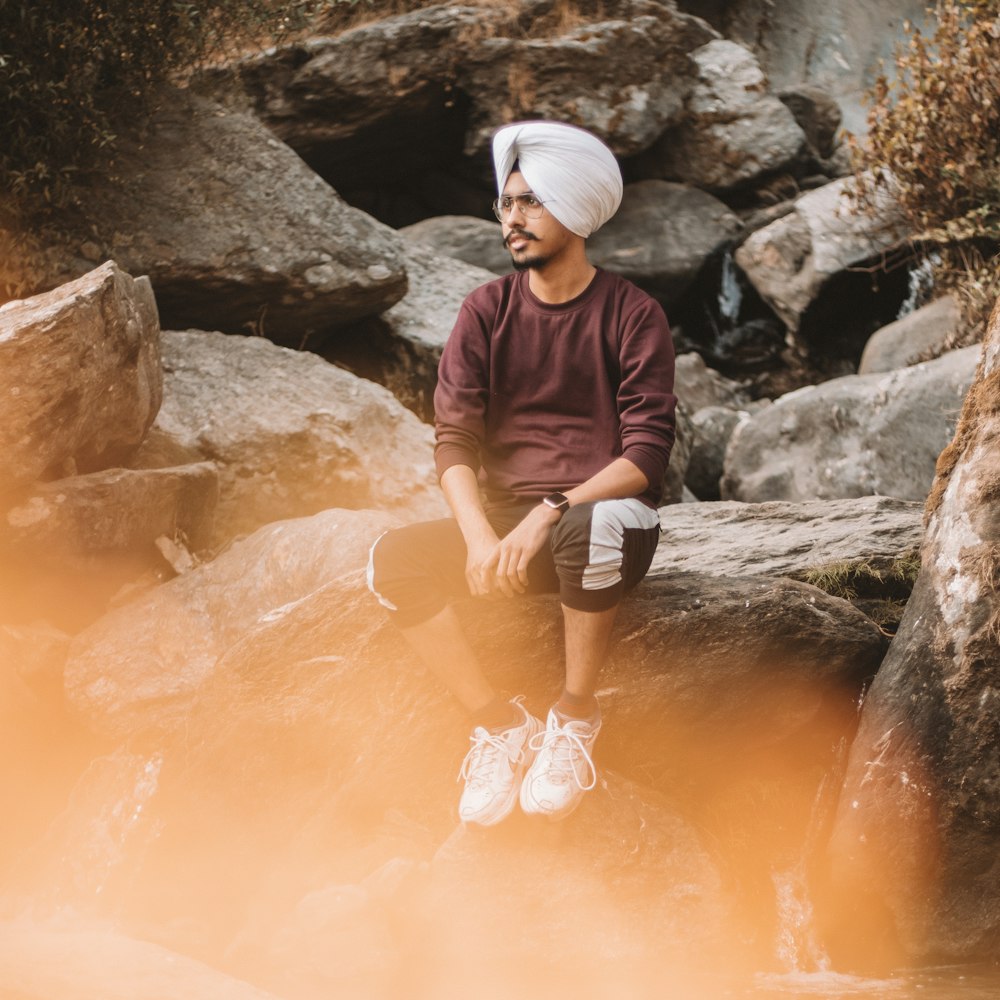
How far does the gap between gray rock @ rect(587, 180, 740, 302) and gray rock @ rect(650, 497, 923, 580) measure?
5750 millimetres

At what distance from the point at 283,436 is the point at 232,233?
1.71 meters

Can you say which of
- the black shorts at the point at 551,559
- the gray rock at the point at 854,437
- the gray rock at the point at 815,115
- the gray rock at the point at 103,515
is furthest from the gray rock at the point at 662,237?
the black shorts at the point at 551,559

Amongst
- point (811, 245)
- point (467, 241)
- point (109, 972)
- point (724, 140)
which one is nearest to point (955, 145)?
point (811, 245)

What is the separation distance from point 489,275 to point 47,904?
656cm

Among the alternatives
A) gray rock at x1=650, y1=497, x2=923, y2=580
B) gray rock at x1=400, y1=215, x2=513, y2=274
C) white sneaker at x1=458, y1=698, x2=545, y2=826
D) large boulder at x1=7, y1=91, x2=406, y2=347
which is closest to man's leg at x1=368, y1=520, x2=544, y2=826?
white sneaker at x1=458, y1=698, x2=545, y2=826

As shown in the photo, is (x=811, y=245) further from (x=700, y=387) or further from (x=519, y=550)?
(x=519, y=550)

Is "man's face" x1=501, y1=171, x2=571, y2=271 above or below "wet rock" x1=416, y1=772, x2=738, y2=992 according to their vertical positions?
above

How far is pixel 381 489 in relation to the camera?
6.84 meters

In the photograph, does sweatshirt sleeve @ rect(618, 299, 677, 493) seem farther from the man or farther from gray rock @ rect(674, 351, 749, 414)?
gray rock @ rect(674, 351, 749, 414)

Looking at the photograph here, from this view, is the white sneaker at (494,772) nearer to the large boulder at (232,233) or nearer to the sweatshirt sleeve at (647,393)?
the sweatshirt sleeve at (647,393)

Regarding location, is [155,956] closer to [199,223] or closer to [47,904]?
[47,904]

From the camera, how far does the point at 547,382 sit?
3934mm

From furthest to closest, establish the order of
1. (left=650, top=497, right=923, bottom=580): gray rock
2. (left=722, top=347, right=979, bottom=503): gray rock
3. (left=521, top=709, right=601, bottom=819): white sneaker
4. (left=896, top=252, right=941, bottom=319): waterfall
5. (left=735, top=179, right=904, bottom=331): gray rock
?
(left=735, top=179, right=904, bottom=331): gray rock → (left=896, top=252, right=941, bottom=319): waterfall → (left=722, top=347, right=979, bottom=503): gray rock → (left=650, top=497, right=923, bottom=580): gray rock → (left=521, top=709, right=601, bottom=819): white sneaker

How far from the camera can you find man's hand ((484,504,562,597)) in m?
3.53
